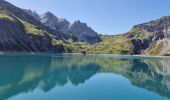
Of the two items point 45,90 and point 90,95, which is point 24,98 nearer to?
point 45,90

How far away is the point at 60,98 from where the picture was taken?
41.5 metres

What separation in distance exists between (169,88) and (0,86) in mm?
42612

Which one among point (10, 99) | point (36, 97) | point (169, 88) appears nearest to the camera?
point (10, 99)

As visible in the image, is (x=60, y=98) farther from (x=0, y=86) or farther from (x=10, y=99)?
(x=0, y=86)

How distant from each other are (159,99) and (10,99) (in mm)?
27556

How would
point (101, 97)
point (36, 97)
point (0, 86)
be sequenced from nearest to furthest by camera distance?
point (36, 97) < point (101, 97) < point (0, 86)

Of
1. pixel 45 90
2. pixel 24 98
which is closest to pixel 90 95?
pixel 45 90

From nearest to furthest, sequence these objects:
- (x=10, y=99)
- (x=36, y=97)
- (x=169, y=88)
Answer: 1. (x=10, y=99)
2. (x=36, y=97)
3. (x=169, y=88)

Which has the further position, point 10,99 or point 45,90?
point 45,90

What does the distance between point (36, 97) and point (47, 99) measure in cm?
229

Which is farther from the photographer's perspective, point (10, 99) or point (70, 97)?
point (70, 97)

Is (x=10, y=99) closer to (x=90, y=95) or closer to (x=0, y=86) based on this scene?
(x=0, y=86)

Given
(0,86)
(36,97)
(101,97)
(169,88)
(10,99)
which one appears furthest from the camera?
(169,88)

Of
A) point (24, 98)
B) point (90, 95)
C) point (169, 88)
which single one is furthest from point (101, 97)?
point (169, 88)
